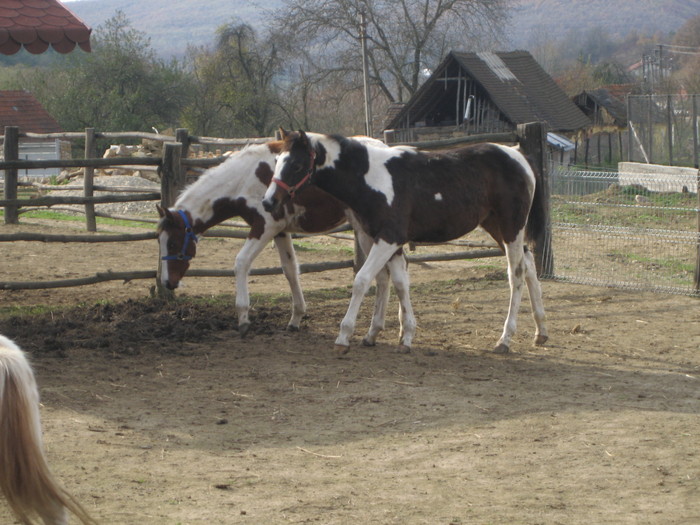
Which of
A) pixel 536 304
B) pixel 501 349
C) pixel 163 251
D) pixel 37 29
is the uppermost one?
pixel 37 29

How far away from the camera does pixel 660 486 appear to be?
381cm

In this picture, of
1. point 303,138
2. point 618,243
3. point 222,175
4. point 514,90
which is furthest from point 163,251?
point 514,90

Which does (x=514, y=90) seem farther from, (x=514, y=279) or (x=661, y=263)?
(x=514, y=279)

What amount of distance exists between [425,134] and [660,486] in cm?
2526

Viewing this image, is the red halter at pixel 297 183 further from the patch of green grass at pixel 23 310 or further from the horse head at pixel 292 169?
the patch of green grass at pixel 23 310

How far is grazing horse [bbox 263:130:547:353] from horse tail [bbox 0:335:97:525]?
3685 mm

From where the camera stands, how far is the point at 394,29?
36.6m

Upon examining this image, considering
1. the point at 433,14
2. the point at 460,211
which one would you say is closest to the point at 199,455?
the point at 460,211

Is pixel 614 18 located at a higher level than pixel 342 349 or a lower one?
higher

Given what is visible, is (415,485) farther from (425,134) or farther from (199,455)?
(425,134)

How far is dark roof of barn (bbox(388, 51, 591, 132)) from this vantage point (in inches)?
1091

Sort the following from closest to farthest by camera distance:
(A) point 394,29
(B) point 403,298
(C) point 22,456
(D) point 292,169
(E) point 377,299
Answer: (C) point 22,456 → (D) point 292,169 → (B) point 403,298 → (E) point 377,299 → (A) point 394,29

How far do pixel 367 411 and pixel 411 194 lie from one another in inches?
78.7

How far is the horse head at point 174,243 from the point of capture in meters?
7.18
